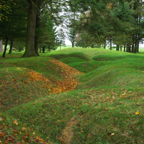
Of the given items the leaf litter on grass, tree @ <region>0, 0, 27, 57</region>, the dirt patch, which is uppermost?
tree @ <region>0, 0, 27, 57</region>

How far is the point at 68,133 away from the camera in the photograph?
546cm

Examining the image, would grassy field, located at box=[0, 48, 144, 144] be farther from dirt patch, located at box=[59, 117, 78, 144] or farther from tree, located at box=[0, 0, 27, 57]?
tree, located at box=[0, 0, 27, 57]

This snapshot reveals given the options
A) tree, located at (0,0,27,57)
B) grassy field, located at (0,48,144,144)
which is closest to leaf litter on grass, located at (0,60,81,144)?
grassy field, located at (0,48,144,144)

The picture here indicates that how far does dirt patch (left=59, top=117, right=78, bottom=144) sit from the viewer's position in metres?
5.24

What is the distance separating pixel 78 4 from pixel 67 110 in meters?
14.2

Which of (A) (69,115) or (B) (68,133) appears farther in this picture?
(A) (69,115)

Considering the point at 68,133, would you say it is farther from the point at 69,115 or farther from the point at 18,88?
the point at 18,88

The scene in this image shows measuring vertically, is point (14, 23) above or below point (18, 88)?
above

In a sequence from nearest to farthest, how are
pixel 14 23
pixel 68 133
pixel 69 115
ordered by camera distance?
1. pixel 68 133
2. pixel 69 115
3. pixel 14 23

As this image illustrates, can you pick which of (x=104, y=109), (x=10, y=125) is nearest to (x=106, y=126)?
(x=104, y=109)

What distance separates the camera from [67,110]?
662 cm

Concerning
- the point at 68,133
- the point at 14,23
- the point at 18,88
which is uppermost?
the point at 14,23

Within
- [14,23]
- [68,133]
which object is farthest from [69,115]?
[14,23]

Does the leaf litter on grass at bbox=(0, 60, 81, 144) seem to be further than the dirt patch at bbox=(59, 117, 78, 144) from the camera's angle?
No
